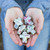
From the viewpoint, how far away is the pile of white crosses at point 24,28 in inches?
28.2

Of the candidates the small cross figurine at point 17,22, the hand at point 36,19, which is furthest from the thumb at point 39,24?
the small cross figurine at point 17,22

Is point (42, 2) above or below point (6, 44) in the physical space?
above

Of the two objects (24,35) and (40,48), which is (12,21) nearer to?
(24,35)

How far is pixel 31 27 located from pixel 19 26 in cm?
7

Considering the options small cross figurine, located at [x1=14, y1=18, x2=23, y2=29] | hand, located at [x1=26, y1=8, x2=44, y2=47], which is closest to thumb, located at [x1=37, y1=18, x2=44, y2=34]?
hand, located at [x1=26, y1=8, x2=44, y2=47]

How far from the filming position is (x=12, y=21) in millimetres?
745

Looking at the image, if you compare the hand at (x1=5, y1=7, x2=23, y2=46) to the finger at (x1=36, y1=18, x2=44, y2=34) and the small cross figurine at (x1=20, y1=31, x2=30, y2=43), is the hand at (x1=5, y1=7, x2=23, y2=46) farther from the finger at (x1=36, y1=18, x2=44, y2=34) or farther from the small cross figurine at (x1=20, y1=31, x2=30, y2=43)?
the finger at (x1=36, y1=18, x2=44, y2=34)

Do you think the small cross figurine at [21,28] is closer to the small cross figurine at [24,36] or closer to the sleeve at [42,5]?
the small cross figurine at [24,36]

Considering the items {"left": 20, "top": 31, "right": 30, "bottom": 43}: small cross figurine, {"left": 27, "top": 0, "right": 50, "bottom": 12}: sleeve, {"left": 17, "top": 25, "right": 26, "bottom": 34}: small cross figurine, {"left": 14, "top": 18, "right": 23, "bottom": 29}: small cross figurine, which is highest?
{"left": 27, "top": 0, "right": 50, "bottom": 12}: sleeve

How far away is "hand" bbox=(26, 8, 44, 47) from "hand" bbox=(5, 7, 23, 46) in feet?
0.19

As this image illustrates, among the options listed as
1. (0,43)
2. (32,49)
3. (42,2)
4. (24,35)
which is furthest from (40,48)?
(0,43)

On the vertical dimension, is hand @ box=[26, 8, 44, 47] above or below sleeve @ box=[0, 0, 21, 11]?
below

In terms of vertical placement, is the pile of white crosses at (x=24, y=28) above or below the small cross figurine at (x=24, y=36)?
above

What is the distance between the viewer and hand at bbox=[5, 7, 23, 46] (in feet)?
2.31
